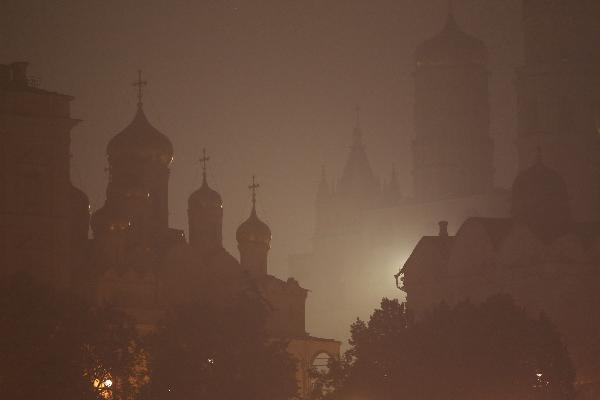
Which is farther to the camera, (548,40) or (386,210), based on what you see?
(386,210)

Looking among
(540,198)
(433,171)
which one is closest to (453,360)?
(540,198)

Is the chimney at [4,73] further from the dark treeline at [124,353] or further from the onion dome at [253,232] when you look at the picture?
the onion dome at [253,232]

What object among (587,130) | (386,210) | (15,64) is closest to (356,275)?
(386,210)

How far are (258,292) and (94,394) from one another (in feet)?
80.7

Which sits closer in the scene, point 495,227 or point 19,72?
point 19,72

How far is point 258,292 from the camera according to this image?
82188mm

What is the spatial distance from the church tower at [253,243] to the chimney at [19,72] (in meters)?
15.5

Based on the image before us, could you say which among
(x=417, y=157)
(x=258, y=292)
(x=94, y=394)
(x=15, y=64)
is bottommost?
(x=94, y=394)

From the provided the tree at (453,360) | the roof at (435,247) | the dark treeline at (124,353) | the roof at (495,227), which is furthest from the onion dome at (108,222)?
the roof at (495,227)

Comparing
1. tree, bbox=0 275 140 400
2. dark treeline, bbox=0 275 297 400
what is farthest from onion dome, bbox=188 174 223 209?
tree, bbox=0 275 140 400

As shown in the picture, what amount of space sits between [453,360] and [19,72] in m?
19.5

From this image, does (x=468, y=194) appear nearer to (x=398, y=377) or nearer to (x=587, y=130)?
(x=587, y=130)

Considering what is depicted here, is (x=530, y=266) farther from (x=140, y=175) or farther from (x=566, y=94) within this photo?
(x=566, y=94)

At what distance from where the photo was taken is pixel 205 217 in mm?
87250
